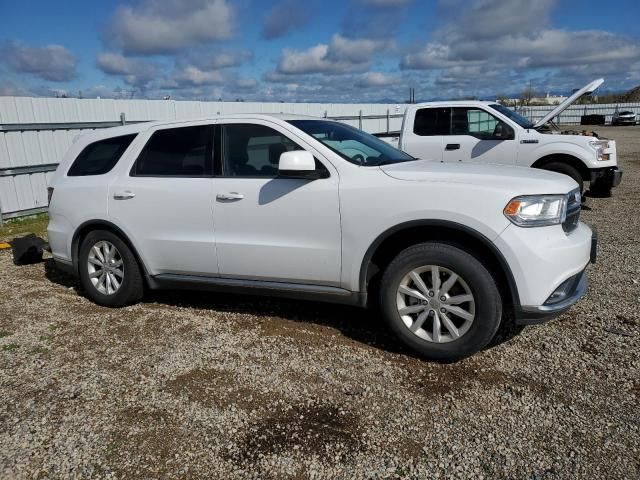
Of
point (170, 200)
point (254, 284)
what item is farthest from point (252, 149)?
point (254, 284)

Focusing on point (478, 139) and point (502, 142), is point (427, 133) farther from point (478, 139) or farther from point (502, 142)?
point (502, 142)

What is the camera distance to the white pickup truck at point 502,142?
8.56m

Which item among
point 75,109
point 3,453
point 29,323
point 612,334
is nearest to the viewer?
point 3,453

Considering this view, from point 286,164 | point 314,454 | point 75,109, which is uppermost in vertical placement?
point 75,109

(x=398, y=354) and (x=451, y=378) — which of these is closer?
(x=451, y=378)

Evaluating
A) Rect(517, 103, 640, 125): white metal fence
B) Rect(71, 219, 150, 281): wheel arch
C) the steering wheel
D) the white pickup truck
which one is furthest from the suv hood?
Rect(517, 103, 640, 125): white metal fence

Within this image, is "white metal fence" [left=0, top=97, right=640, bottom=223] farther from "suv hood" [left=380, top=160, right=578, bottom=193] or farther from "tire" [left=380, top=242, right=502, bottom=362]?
"tire" [left=380, top=242, right=502, bottom=362]

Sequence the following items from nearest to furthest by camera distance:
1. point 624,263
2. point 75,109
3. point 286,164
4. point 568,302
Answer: point 568,302
point 286,164
point 624,263
point 75,109

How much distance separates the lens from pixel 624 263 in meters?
5.79

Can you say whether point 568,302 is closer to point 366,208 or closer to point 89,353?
point 366,208

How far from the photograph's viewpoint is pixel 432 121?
31.0ft

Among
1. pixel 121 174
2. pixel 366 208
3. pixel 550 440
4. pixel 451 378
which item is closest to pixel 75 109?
pixel 121 174

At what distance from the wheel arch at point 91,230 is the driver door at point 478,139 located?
5991 mm

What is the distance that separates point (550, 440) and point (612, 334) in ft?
5.43
